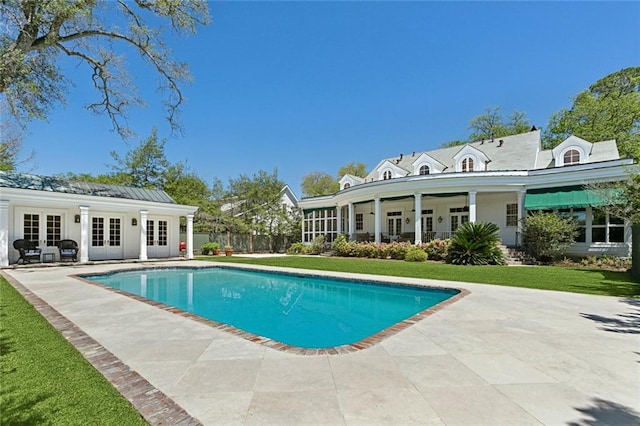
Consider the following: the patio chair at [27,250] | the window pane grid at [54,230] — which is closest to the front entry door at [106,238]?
the window pane grid at [54,230]

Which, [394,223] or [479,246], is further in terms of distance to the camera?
[394,223]

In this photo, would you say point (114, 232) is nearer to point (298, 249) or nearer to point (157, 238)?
point (157, 238)

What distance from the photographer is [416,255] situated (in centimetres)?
1659

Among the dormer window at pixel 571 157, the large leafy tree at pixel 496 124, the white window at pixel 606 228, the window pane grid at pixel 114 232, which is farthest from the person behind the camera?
the large leafy tree at pixel 496 124

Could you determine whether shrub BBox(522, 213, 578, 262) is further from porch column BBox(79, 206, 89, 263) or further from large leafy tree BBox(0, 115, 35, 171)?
large leafy tree BBox(0, 115, 35, 171)

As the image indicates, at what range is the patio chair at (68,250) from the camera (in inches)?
617

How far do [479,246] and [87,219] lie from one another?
20151 mm

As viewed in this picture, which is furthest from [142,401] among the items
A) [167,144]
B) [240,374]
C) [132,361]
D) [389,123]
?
[167,144]

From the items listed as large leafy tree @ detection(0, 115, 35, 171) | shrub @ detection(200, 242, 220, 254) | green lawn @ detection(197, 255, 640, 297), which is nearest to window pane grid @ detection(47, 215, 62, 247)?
large leafy tree @ detection(0, 115, 35, 171)

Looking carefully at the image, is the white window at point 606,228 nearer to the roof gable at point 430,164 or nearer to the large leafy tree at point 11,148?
the roof gable at point 430,164

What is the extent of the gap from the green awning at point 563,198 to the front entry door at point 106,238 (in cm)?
2391

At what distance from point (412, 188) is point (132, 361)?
1707cm

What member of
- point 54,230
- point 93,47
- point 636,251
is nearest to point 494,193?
point 636,251

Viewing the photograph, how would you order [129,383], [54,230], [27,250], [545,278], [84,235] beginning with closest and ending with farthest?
[129,383] < [545,278] < [27,250] < [84,235] < [54,230]
